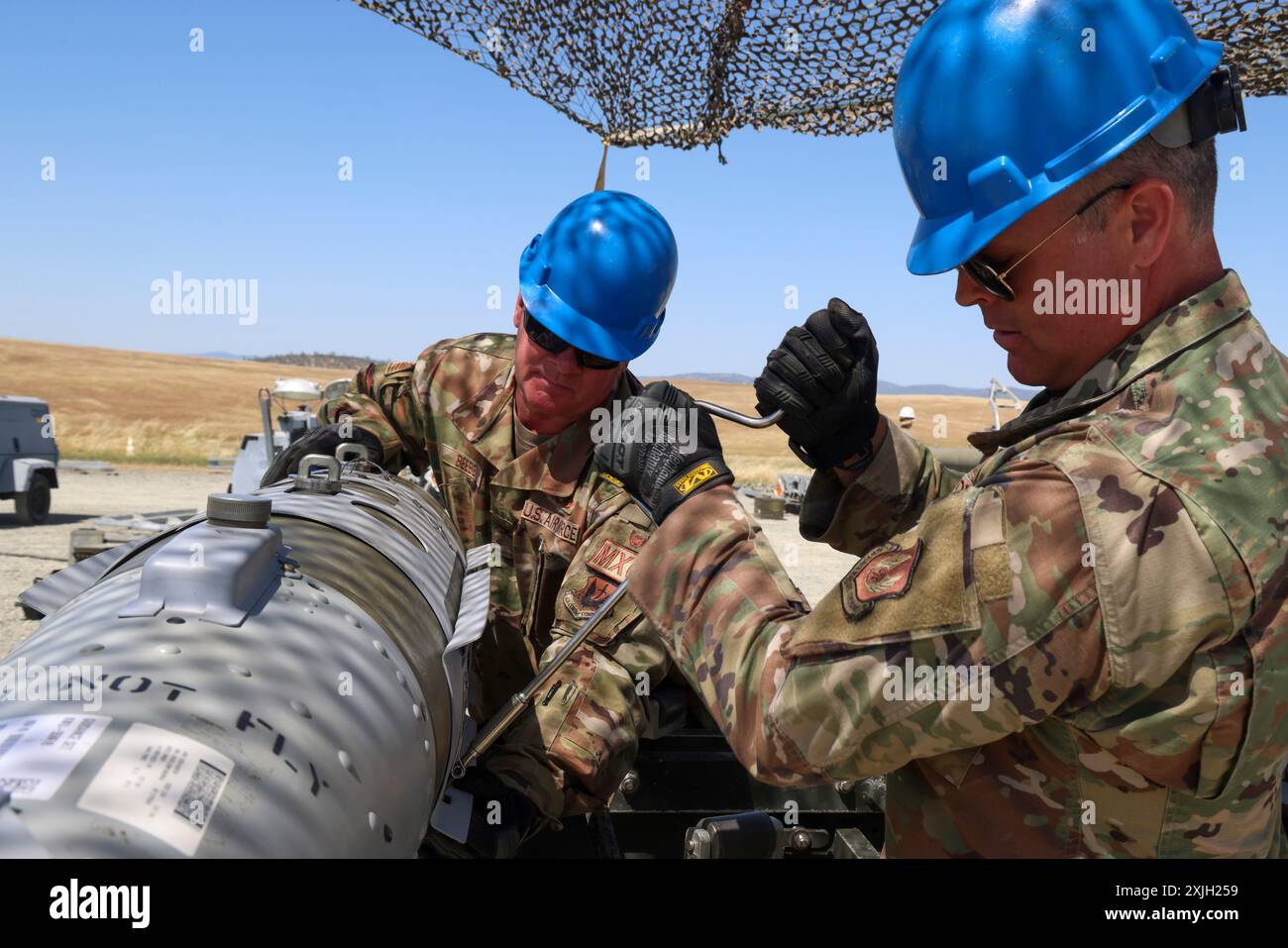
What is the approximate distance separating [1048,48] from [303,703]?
1.67m

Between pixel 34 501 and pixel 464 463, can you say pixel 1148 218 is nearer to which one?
pixel 464 463

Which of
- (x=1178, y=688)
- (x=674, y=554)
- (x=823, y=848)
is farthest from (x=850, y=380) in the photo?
(x=823, y=848)

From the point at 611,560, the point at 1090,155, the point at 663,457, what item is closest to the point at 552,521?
the point at 611,560

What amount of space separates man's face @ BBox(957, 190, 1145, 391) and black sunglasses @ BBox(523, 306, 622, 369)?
208 centimetres

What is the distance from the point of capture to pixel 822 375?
2.30m

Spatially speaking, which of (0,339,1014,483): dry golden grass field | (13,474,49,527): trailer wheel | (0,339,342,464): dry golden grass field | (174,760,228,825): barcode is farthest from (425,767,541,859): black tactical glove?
(0,339,342,464): dry golden grass field

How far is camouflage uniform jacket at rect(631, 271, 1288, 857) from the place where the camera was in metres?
1.43

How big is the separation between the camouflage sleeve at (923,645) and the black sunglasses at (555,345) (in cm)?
209

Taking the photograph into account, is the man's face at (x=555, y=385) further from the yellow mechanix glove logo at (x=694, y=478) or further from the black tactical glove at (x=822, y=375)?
the yellow mechanix glove logo at (x=694, y=478)

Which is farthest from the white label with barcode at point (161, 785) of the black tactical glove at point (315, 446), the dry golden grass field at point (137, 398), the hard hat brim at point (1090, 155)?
the dry golden grass field at point (137, 398)

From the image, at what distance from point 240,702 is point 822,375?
1.39 metres

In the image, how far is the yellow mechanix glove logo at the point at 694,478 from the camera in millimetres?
1963

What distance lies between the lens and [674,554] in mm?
1895

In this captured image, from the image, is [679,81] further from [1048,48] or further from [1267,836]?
[1267,836]
